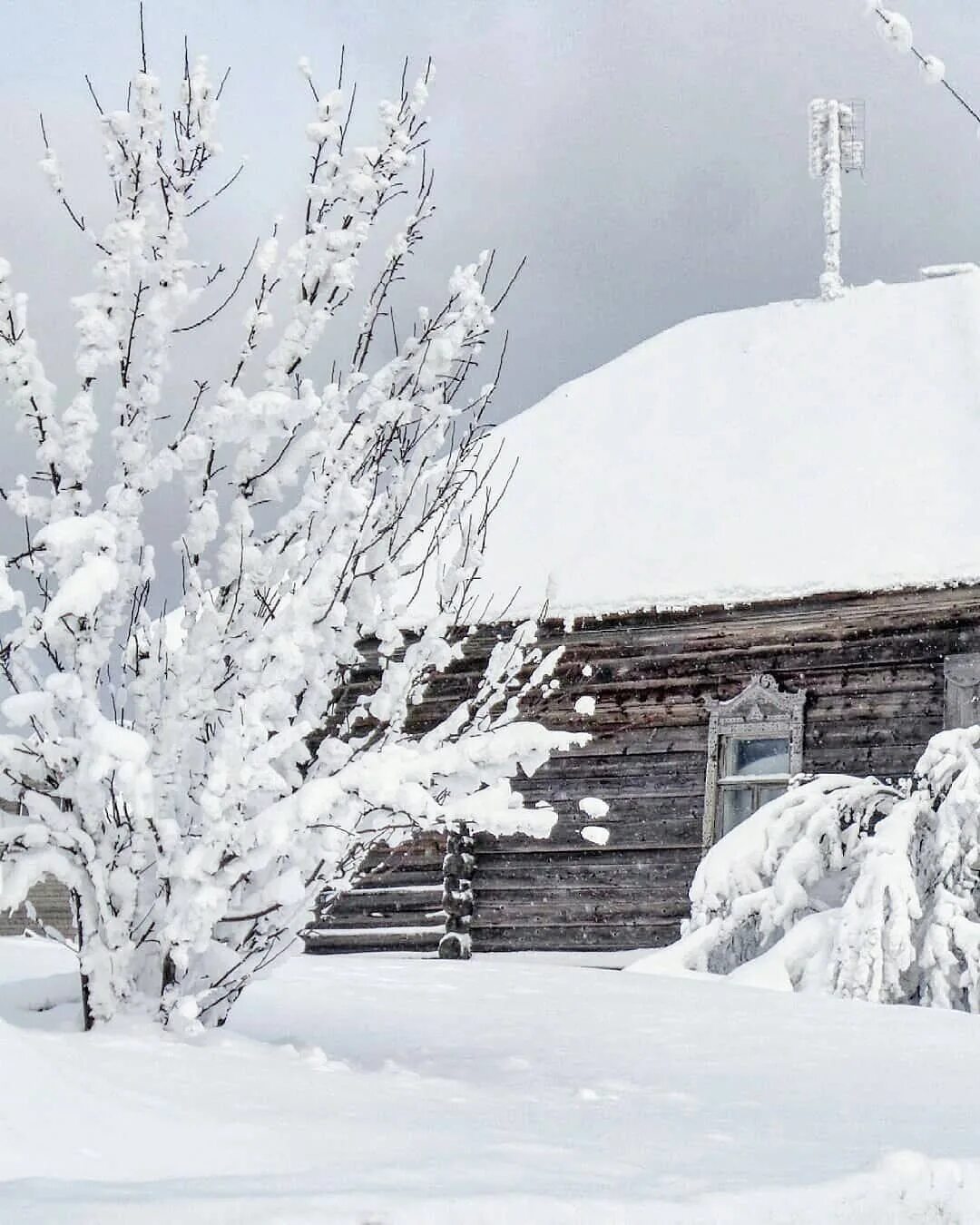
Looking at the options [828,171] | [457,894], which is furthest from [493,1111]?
[828,171]

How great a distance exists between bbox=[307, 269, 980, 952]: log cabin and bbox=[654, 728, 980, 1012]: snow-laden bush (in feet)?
5.00

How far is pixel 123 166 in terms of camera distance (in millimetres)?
5355

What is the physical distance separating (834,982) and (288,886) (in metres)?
5.22

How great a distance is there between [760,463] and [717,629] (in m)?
2.03

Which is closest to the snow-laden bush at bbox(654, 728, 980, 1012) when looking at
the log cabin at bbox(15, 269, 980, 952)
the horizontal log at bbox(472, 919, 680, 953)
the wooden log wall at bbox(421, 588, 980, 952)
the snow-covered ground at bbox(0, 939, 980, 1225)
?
the wooden log wall at bbox(421, 588, 980, 952)

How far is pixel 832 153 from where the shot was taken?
1773 centimetres

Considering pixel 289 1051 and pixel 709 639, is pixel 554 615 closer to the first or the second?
pixel 709 639

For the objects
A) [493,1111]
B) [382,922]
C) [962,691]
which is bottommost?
[382,922]

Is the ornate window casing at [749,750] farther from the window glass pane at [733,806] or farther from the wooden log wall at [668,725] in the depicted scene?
the wooden log wall at [668,725]

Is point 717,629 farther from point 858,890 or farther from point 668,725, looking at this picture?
point 858,890

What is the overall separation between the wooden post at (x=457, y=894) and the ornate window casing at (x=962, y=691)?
12.9 feet

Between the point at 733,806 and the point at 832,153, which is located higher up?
the point at 832,153

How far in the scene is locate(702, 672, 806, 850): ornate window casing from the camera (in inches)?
481

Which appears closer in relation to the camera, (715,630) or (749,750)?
(749,750)
